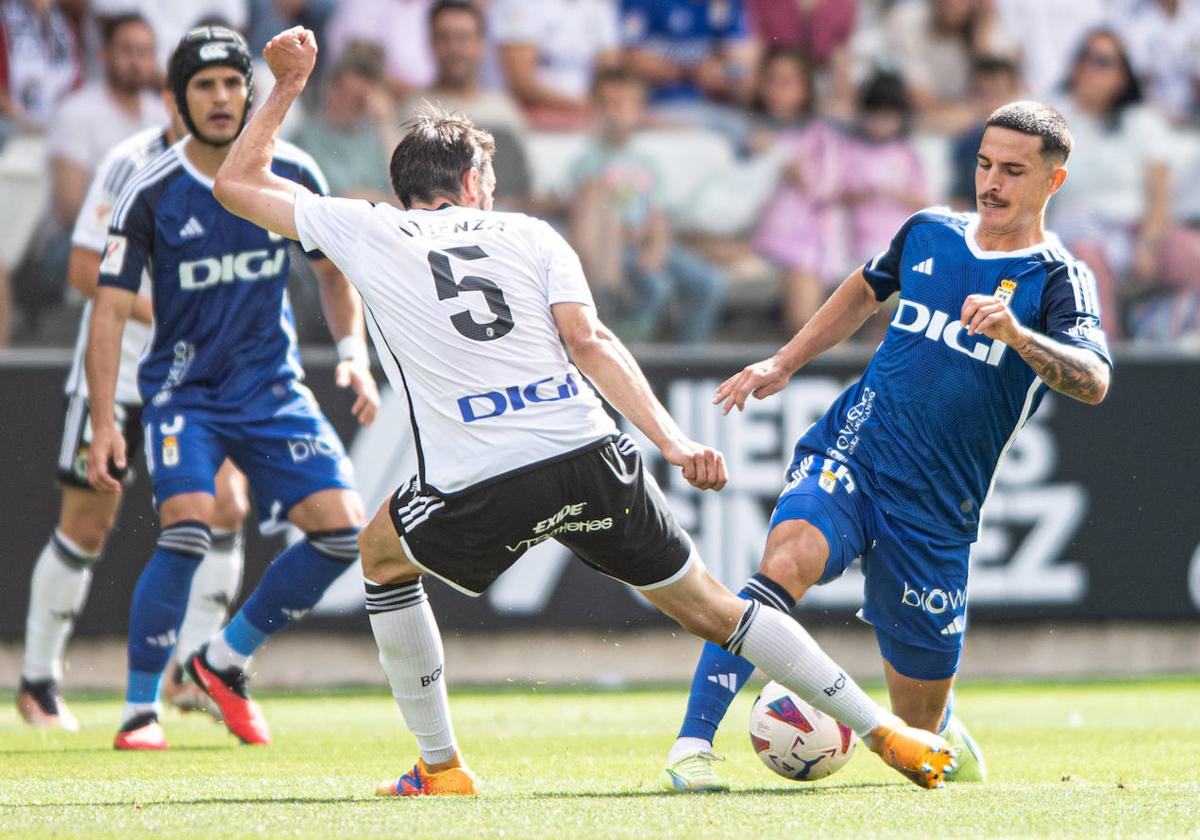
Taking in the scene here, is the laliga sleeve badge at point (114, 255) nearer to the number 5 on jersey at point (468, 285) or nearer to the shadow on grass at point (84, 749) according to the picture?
the shadow on grass at point (84, 749)

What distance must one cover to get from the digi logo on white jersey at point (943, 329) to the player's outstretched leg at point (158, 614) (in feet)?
9.64

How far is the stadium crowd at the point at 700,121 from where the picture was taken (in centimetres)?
1105

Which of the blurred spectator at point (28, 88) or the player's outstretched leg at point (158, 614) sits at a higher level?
the blurred spectator at point (28, 88)

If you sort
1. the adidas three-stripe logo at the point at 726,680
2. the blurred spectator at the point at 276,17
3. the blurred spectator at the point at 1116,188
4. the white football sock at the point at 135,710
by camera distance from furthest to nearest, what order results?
the blurred spectator at the point at 1116,188
the blurred spectator at the point at 276,17
the white football sock at the point at 135,710
the adidas three-stripe logo at the point at 726,680

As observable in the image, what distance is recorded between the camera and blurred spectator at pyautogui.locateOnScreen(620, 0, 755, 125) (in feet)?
41.2

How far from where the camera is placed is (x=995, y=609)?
10.8 metres

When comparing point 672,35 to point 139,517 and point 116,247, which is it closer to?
point 139,517

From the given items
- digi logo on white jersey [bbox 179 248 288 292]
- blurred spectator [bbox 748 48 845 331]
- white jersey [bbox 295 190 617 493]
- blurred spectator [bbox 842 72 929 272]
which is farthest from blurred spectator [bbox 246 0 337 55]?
white jersey [bbox 295 190 617 493]

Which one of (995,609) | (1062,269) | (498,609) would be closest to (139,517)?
(498,609)

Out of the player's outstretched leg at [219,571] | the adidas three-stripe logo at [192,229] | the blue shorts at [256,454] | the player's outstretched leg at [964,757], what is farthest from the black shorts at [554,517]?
the player's outstretched leg at [219,571]

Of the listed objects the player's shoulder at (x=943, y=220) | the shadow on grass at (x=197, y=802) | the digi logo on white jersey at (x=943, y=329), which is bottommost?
the shadow on grass at (x=197, y=802)

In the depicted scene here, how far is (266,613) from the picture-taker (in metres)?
7.09

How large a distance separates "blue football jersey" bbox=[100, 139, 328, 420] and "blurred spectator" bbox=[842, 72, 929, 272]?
225 inches

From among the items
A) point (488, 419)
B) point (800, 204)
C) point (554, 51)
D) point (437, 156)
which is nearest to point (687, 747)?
point (488, 419)
